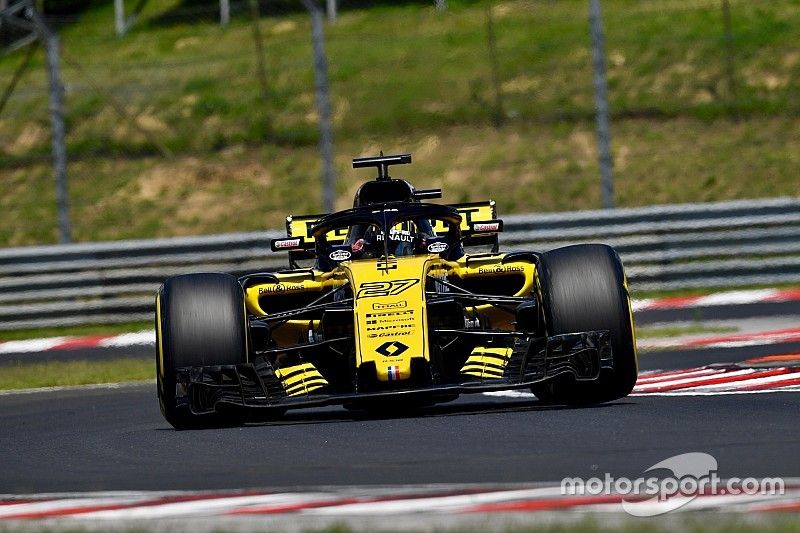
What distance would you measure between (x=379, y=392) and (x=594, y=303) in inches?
47.9

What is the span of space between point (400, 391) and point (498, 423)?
0.55 metres

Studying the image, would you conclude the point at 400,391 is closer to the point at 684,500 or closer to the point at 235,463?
the point at 235,463

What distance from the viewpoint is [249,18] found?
3058 centimetres

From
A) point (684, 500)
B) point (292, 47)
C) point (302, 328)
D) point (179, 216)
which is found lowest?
point (684, 500)

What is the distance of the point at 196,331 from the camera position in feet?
29.8

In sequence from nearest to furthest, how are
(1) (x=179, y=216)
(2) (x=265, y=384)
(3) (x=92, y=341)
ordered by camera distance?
(2) (x=265, y=384) → (3) (x=92, y=341) → (1) (x=179, y=216)

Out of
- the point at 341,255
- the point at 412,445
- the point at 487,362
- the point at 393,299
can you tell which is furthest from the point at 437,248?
the point at 412,445

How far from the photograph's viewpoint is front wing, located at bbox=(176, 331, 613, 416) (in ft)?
29.0

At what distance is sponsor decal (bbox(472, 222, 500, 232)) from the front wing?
2.02 meters

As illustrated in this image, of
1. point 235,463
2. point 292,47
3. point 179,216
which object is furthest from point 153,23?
point 235,463

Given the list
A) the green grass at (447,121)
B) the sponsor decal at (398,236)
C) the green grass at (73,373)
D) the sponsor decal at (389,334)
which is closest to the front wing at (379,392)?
the sponsor decal at (389,334)

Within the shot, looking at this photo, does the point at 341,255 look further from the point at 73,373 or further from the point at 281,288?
the point at 73,373

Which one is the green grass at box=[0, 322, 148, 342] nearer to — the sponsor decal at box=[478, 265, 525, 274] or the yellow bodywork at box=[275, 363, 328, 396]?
the sponsor decal at box=[478, 265, 525, 274]

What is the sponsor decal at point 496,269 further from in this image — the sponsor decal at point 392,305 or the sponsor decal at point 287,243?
the sponsor decal at point 287,243
